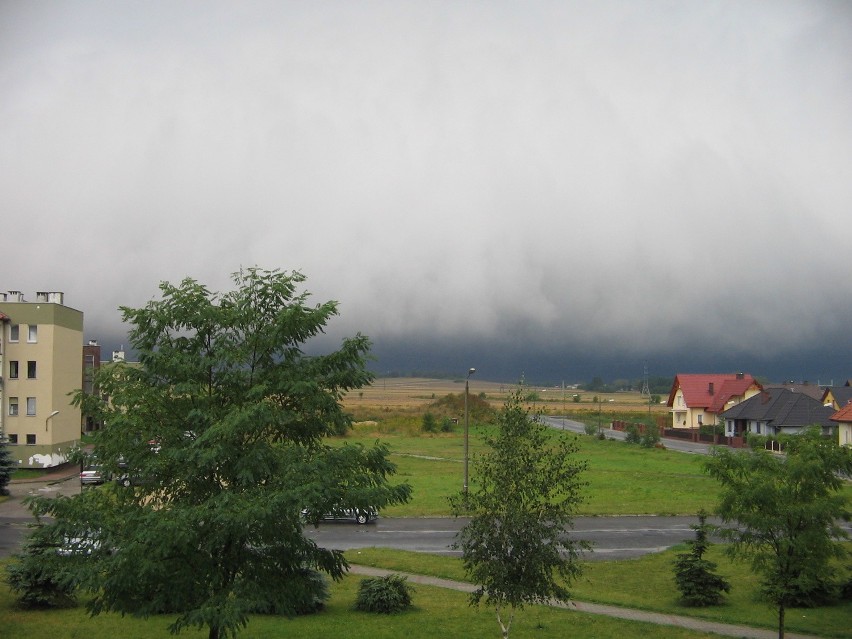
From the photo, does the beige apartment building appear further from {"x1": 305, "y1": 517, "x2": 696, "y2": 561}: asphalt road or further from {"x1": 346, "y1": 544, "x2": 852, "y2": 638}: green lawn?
{"x1": 346, "y1": 544, "x2": 852, "y2": 638}: green lawn

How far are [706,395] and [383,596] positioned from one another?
3666 inches

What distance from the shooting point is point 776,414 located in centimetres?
8119

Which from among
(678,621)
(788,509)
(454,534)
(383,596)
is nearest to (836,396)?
(454,534)

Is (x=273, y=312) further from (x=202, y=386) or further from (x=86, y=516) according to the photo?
(x=86, y=516)

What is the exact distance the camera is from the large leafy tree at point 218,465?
12.8 meters

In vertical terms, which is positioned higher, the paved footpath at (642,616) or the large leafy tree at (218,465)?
the large leafy tree at (218,465)

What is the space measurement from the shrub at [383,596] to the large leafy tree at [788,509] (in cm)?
834

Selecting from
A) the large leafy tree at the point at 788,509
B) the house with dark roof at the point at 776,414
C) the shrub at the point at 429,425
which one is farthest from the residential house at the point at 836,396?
the large leafy tree at the point at 788,509

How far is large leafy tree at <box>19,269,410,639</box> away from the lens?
42.1ft

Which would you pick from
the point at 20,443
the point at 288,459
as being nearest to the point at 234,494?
the point at 288,459

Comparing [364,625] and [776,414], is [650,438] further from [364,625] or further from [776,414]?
[364,625]

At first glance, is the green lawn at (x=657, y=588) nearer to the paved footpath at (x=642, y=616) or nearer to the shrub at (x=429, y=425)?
the paved footpath at (x=642, y=616)

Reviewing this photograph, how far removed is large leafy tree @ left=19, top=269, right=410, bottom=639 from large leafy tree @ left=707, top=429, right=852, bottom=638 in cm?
814

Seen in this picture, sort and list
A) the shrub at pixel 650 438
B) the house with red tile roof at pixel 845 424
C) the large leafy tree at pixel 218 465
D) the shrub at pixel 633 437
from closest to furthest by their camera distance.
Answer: the large leafy tree at pixel 218 465
the house with red tile roof at pixel 845 424
the shrub at pixel 650 438
the shrub at pixel 633 437
